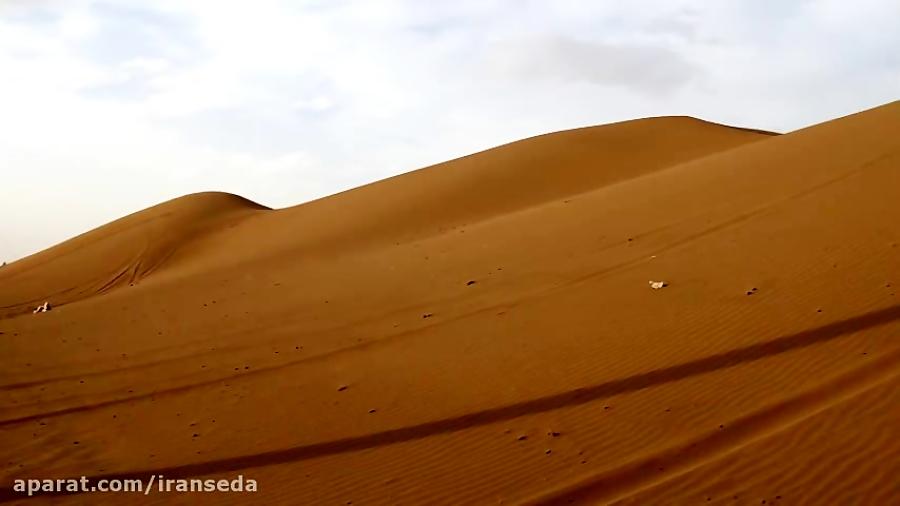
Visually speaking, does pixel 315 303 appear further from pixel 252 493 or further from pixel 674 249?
pixel 252 493

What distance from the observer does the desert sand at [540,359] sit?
687 centimetres

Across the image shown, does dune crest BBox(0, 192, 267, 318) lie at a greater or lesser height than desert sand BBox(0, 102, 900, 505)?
greater

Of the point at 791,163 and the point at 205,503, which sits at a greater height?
the point at 791,163

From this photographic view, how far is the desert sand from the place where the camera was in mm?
6871

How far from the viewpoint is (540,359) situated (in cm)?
997

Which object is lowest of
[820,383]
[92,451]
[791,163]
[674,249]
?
[820,383]

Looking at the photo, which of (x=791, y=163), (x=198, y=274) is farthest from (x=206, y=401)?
(x=791, y=163)

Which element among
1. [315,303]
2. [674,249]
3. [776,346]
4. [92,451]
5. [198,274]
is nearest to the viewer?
[92,451]

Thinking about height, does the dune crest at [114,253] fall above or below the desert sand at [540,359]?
above

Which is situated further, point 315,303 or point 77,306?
point 77,306

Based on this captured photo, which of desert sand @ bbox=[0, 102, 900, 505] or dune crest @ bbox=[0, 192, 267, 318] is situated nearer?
desert sand @ bbox=[0, 102, 900, 505]

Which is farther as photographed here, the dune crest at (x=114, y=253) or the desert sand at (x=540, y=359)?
the dune crest at (x=114, y=253)

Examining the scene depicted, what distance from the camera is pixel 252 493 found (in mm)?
6961

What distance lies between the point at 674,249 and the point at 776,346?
5.16 meters
